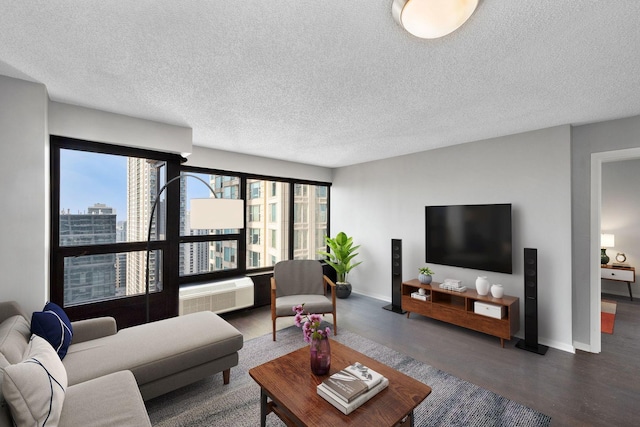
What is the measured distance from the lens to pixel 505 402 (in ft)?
Answer: 7.13

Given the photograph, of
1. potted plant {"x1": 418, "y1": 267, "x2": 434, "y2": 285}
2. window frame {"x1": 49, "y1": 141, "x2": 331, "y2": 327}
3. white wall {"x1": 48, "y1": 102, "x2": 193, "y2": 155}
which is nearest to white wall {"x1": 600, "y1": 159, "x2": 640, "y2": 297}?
potted plant {"x1": 418, "y1": 267, "x2": 434, "y2": 285}

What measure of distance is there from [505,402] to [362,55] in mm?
2809

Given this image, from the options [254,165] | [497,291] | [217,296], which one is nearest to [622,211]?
[497,291]

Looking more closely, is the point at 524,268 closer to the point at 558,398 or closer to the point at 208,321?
the point at 558,398

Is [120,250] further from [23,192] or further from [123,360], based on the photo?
[123,360]

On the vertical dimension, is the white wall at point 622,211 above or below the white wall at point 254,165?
below

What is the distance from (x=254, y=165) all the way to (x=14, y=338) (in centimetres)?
343

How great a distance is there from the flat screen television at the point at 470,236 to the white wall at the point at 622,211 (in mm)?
3272

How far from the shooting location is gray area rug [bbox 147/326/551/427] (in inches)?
78.1

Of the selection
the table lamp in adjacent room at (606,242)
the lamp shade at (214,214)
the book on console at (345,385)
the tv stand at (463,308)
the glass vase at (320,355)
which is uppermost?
the lamp shade at (214,214)

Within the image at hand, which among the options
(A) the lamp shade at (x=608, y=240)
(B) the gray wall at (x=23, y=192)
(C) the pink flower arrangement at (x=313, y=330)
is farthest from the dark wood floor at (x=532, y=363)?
(B) the gray wall at (x=23, y=192)

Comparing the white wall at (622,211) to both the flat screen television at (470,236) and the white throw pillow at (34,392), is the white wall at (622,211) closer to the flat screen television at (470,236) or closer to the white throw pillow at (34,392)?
the flat screen television at (470,236)

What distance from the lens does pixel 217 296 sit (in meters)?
3.81

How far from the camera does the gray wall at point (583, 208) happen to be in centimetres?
295
